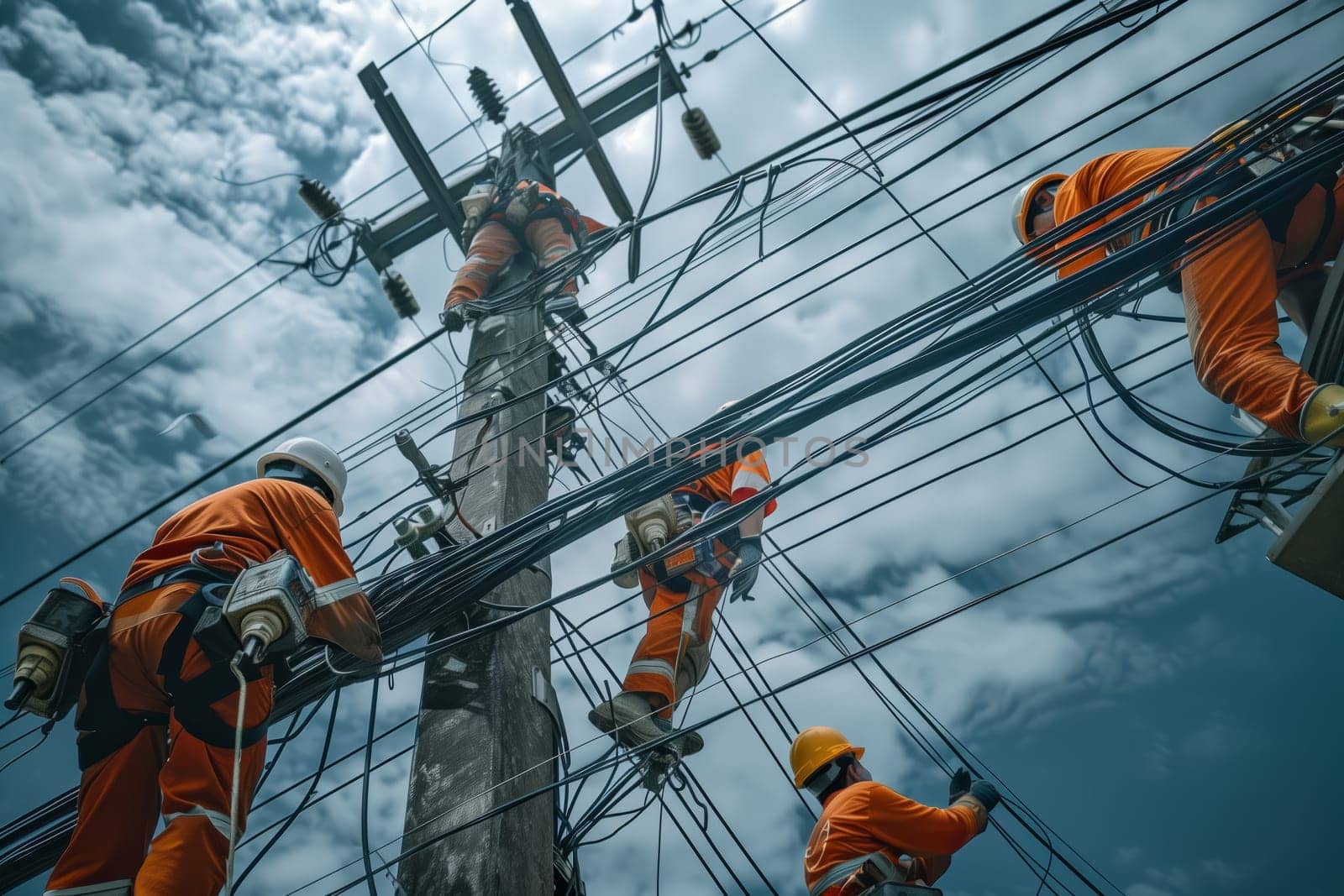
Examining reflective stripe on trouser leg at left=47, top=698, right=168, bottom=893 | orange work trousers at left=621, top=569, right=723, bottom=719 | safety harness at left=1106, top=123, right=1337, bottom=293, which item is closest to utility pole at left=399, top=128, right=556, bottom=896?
orange work trousers at left=621, top=569, right=723, bottom=719

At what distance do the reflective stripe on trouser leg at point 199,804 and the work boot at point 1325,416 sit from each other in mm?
2870

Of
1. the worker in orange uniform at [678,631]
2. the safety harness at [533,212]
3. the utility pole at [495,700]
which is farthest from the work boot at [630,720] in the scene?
the safety harness at [533,212]

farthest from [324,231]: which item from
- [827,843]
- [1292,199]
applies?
[1292,199]

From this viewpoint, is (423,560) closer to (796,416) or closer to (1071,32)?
(796,416)

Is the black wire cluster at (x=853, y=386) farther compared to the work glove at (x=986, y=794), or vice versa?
the work glove at (x=986, y=794)

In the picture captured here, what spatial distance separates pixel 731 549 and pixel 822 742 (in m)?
1.08

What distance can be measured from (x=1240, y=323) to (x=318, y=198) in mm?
6373

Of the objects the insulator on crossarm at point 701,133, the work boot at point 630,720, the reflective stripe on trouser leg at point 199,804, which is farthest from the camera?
the insulator on crossarm at point 701,133

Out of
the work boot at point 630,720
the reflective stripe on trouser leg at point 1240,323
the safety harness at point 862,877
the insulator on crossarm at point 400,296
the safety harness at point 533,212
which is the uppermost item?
the insulator on crossarm at point 400,296

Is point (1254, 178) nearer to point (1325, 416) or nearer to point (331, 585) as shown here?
point (1325, 416)

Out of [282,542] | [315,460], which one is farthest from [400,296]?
[282,542]

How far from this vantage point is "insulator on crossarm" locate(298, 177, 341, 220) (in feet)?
22.6

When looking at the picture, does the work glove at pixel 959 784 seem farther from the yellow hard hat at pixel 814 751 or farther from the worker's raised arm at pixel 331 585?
the worker's raised arm at pixel 331 585

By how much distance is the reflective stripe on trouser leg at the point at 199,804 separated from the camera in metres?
2.15
